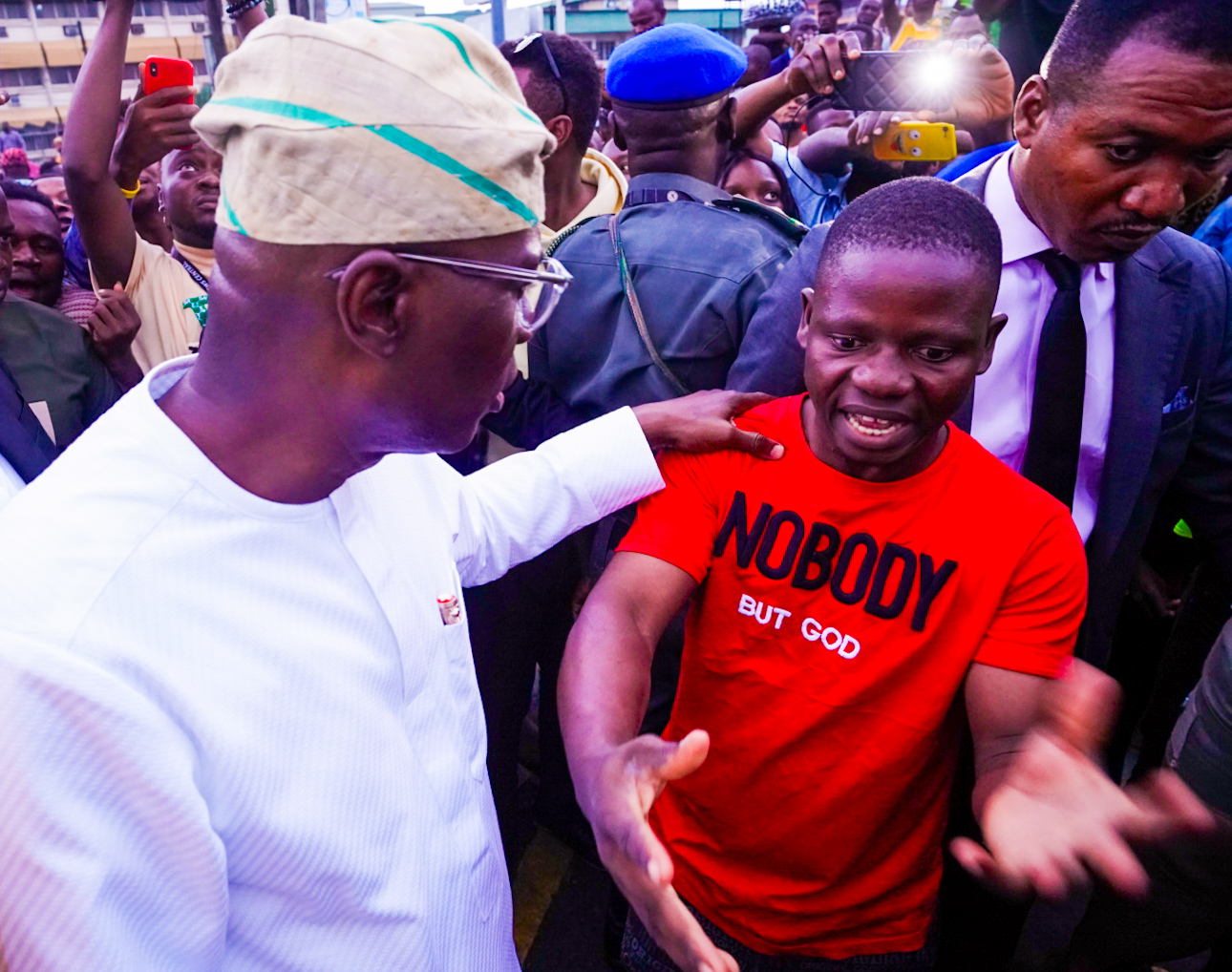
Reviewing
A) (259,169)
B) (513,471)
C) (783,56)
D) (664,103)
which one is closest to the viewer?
(259,169)

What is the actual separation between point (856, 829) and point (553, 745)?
62.0 inches

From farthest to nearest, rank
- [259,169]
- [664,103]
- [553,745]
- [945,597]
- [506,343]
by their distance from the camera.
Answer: [553,745], [664,103], [945,597], [506,343], [259,169]

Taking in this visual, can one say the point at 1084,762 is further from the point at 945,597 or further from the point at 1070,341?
the point at 1070,341

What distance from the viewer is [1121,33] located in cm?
168

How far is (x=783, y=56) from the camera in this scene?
7094 millimetres

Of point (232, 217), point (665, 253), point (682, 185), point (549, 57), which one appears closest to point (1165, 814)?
point (232, 217)

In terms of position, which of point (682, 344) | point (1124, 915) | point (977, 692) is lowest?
point (1124, 915)

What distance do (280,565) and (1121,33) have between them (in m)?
1.88

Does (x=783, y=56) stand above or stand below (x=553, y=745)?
above

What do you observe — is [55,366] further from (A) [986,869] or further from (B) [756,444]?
(A) [986,869]

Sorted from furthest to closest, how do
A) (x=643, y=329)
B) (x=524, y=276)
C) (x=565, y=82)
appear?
(x=565, y=82) → (x=643, y=329) → (x=524, y=276)

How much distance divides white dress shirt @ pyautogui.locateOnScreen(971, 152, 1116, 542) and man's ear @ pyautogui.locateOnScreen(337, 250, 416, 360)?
1.42 metres

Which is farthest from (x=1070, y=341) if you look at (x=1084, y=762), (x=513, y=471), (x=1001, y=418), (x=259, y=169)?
(x=259, y=169)

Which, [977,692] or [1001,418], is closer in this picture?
[977,692]
